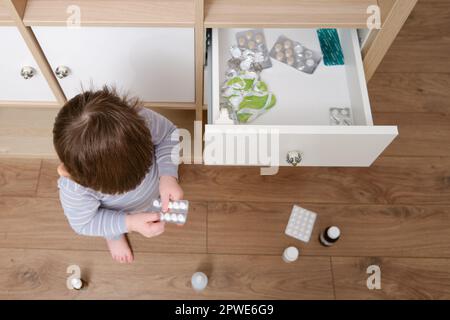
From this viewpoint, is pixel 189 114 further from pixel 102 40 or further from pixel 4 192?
pixel 4 192

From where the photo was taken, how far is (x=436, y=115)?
1.36 meters

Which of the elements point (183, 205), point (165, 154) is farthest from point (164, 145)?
point (183, 205)

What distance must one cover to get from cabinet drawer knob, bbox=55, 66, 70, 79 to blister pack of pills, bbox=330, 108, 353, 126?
656 millimetres

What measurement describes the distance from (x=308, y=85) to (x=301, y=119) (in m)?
0.09

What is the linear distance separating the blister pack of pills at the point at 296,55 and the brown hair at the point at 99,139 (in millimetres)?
491

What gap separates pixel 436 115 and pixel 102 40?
1.06m

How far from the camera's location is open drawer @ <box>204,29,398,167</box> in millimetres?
875

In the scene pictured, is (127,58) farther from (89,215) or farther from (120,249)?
(120,249)

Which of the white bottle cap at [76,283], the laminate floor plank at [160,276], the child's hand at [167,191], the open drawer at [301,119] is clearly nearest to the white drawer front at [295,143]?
the open drawer at [301,119]

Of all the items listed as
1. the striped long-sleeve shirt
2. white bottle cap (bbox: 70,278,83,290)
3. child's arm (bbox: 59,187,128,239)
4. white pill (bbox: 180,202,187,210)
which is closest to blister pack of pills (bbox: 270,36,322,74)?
the striped long-sleeve shirt

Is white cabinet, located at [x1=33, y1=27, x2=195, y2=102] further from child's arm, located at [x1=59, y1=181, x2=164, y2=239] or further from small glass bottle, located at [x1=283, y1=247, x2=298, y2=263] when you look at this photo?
small glass bottle, located at [x1=283, y1=247, x2=298, y2=263]

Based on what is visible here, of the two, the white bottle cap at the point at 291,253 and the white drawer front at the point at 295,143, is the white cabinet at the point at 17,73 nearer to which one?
the white drawer front at the point at 295,143

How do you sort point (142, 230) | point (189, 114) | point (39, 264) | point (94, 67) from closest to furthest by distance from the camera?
point (142, 230)
point (94, 67)
point (39, 264)
point (189, 114)
